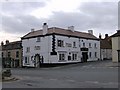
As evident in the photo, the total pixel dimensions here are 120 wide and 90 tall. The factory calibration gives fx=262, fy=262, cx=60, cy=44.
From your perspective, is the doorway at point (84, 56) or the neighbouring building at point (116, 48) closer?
the neighbouring building at point (116, 48)

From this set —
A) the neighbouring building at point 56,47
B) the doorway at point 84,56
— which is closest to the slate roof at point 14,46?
the neighbouring building at point 56,47

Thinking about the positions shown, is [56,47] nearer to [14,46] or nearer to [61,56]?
[61,56]

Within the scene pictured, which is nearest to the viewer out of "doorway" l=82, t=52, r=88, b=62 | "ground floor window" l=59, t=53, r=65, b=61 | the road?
the road

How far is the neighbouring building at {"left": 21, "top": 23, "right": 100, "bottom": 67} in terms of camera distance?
51.1 meters

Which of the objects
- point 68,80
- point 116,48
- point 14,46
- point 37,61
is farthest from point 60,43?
point 68,80

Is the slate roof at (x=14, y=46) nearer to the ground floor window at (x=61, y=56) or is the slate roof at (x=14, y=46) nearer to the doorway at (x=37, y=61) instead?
the doorway at (x=37, y=61)

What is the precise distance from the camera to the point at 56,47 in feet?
168

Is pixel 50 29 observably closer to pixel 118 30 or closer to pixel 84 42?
pixel 84 42

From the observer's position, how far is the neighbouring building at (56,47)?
51.1 m

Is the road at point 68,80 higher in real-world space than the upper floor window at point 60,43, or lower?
lower

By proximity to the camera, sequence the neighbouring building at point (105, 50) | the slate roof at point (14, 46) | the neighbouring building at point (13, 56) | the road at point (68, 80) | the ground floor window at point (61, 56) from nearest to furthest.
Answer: the road at point (68, 80)
the ground floor window at point (61, 56)
the neighbouring building at point (13, 56)
the slate roof at point (14, 46)
the neighbouring building at point (105, 50)

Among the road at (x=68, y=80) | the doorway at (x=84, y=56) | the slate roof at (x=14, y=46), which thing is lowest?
the road at (x=68, y=80)

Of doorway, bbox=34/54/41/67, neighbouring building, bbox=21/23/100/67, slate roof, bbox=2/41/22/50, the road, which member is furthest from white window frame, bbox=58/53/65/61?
the road

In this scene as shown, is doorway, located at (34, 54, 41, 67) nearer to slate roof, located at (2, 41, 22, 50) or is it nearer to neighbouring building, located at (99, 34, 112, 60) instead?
slate roof, located at (2, 41, 22, 50)
